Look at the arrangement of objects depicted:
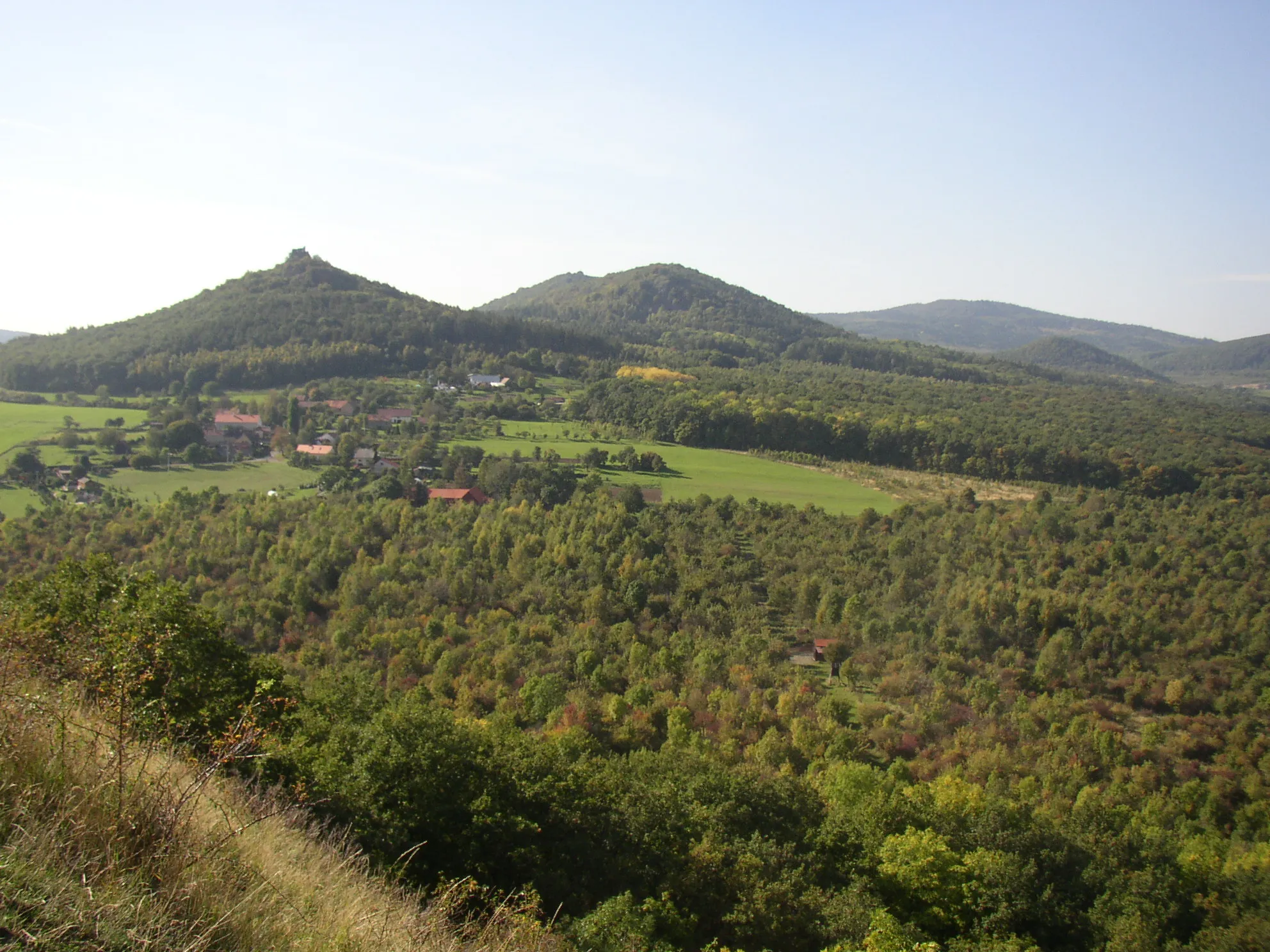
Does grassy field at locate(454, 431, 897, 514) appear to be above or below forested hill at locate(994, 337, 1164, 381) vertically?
below

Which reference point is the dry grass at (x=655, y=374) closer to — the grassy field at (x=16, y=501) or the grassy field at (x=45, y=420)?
the grassy field at (x=45, y=420)

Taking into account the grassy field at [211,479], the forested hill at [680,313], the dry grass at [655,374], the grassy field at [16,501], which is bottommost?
the grassy field at [16,501]

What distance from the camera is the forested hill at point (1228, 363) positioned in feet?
571

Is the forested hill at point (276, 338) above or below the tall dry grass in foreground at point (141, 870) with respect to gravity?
above

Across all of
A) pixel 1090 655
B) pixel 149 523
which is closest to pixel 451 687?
pixel 149 523

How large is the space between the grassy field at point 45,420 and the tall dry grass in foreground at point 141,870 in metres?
45.4

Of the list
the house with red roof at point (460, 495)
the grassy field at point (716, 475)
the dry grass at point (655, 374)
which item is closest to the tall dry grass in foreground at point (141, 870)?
the house with red roof at point (460, 495)

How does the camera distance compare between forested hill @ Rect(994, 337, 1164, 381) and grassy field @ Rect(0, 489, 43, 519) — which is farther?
forested hill @ Rect(994, 337, 1164, 381)

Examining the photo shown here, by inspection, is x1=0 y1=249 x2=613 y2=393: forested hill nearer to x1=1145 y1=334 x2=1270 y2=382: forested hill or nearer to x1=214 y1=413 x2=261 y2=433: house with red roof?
x1=214 y1=413 x2=261 y2=433: house with red roof

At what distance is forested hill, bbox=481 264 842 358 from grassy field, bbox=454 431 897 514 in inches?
2116

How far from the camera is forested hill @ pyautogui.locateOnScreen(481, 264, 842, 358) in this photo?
112 m

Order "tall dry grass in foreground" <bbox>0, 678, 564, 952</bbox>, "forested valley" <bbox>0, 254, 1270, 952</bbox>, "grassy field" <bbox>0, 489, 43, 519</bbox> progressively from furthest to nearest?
"grassy field" <bbox>0, 489, 43, 519</bbox>, "forested valley" <bbox>0, 254, 1270, 952</bbox>, "tall dry grass in foreground" <bbox>0, 678, 564, 952</bbox>

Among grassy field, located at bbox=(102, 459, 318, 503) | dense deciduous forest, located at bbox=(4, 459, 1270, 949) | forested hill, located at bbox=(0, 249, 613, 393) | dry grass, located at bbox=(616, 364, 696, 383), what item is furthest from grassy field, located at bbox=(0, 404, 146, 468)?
dry grass, located at bbox=(616, 364, 696, 383)

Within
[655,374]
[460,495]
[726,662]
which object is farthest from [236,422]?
[726,662]
